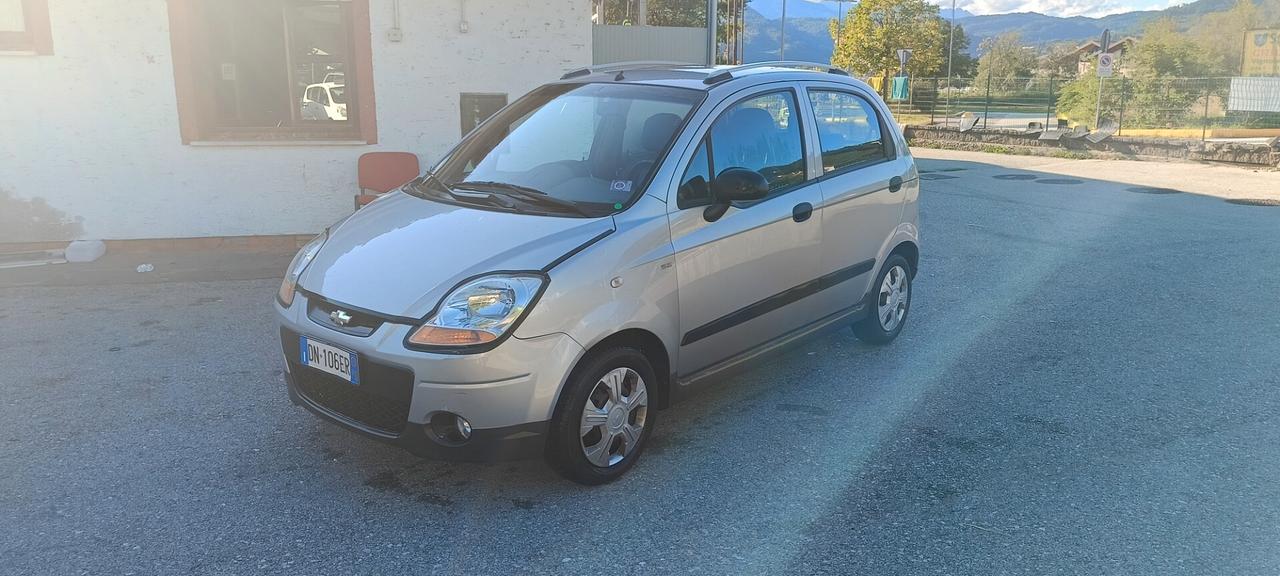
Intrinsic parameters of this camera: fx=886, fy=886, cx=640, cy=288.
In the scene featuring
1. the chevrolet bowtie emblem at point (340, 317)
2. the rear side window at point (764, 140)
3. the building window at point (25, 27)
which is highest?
the building window at point (25, 27)

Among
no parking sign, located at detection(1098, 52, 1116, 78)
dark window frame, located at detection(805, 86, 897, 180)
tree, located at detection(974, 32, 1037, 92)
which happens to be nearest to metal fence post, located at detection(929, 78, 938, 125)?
no parking sign, located at detection(1098, 52, 1116, 78)

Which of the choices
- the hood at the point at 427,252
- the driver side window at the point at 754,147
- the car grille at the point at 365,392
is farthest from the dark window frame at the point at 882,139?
the car grille at the point at 365,392

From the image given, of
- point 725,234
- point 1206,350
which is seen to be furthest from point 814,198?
point 1206,350

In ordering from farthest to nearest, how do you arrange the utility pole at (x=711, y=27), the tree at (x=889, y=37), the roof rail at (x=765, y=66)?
the tree at (x=889, y=37) → the utility pole at (x=711, y=27) → the roof rail at (x=765, y=66)

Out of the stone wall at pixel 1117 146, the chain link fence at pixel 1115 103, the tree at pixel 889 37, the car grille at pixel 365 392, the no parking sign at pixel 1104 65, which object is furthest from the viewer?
the tree at pixel 889 37

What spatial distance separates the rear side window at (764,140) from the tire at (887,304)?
3.85 ft

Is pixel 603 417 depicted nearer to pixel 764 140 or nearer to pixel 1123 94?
pixel 764 140

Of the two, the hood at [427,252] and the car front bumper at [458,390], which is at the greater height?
the hood at [427,252]

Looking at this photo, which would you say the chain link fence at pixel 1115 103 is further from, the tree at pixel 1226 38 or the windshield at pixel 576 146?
the windshield at pixel 576 146

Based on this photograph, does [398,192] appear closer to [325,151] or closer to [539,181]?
[539,181]

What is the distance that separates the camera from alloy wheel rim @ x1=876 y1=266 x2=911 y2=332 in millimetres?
5520

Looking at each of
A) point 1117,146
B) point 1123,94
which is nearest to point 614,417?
point 1117,146

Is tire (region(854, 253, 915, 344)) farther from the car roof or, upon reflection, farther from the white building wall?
the white building wall

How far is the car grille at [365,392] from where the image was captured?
3334mm
